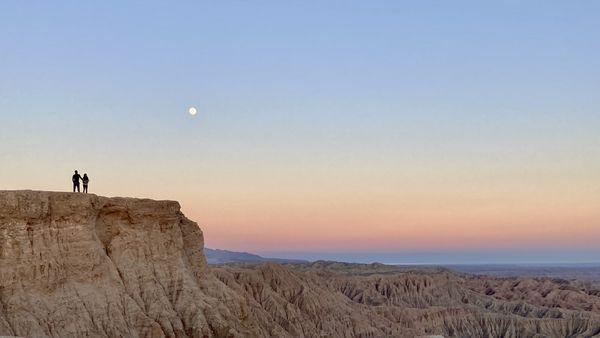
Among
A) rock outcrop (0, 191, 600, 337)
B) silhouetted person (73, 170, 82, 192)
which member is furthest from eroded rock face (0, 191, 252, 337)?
silhouetted person (73, 170, 82, 192)

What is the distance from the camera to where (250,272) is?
9162 cm

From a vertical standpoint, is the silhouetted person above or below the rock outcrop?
above

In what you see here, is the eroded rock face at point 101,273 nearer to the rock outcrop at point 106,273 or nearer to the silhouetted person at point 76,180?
the rock outcrop at point 106,273

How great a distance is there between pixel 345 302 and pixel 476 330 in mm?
24938

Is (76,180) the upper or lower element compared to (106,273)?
upper

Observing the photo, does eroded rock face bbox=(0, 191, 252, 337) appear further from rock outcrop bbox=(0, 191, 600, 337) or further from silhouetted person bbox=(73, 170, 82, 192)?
silhouetted person bbox=(73, 170, 82, 192)

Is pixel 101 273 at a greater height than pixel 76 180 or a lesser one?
lesser

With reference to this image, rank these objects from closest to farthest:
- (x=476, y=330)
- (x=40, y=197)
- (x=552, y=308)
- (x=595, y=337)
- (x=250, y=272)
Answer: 1. (x=40, y=197)
2. (x=250, y=272)
3. (x=595, y=337)
4. (x=476, y=330)
5. (x=552, y=308)

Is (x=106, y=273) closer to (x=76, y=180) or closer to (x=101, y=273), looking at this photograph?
(x=101, y=273)

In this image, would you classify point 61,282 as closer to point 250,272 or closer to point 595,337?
point 250,272

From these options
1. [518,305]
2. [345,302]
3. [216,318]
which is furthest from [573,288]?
[216,318]

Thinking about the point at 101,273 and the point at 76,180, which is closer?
the point at 101,273

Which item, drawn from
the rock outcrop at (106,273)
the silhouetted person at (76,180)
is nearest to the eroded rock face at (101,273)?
the rock outcrop at (106,273)

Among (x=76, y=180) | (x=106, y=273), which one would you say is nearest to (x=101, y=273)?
(x=106, y=273)
